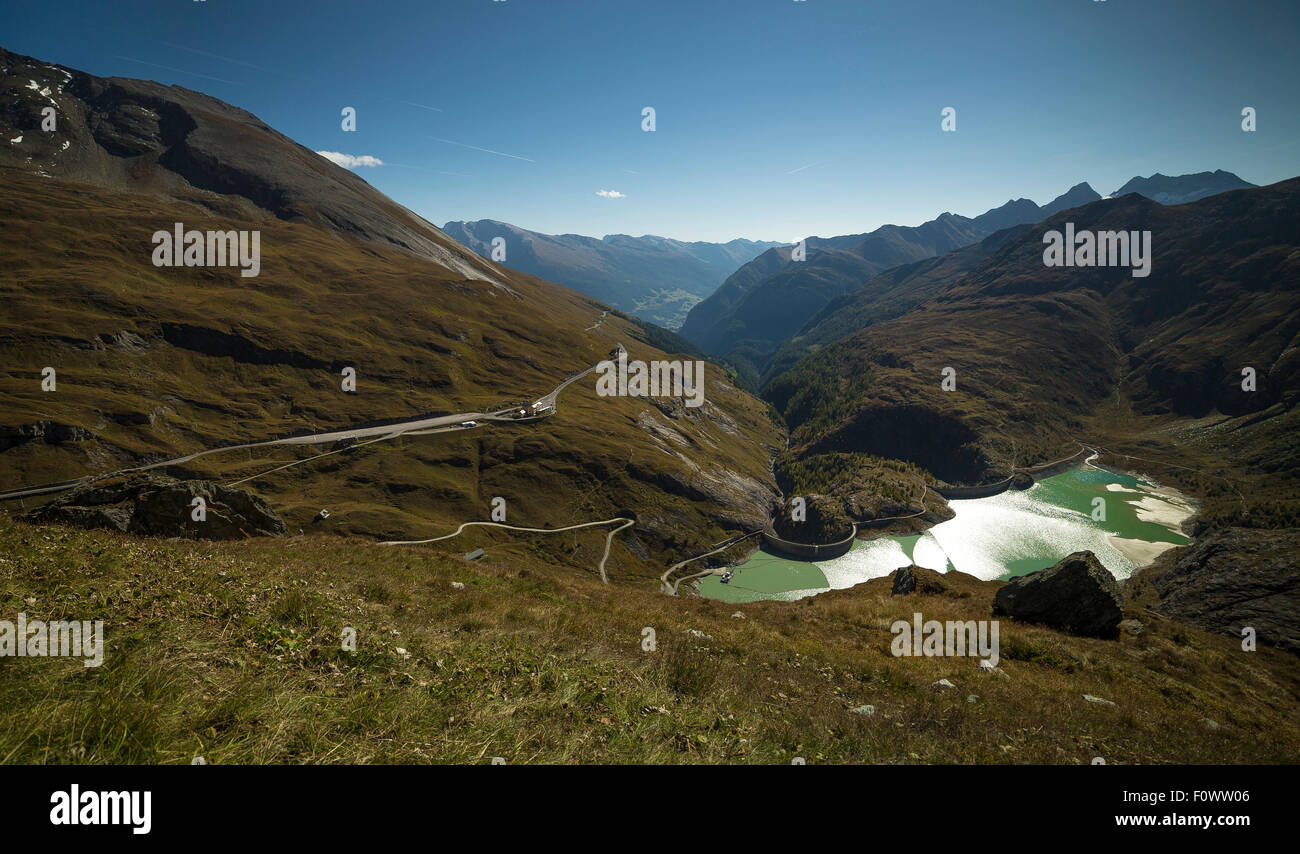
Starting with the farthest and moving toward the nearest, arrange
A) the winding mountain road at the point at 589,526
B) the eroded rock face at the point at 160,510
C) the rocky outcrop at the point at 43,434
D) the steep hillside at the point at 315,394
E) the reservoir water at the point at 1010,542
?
the reservoir water at the point at 1010,542, the winding mountain road at the point at 589,526, the steep hillside at the point at 315,394, the rocky outcrop at the point at 43,434, the eroded rock face at the point at 160,510

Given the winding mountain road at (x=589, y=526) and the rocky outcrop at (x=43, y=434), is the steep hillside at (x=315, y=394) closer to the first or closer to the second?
the rocky outcrop at (x=43, y=434)

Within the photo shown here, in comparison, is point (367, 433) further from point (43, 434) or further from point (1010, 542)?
point (1010, 542)

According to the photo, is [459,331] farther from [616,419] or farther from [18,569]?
[18,569]

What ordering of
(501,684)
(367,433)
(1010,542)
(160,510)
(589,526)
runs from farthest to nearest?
(1010,542)
(367,433)
(589,526)
(160,510)
(501,684)

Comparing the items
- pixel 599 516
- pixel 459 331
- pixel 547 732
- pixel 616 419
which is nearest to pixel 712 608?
pixel 547 732

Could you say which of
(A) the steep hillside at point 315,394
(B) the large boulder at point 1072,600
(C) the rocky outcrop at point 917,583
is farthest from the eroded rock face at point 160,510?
(A) the steep hillside at point 315,394

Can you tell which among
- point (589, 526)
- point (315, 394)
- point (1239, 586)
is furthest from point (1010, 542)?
point (315, 394)

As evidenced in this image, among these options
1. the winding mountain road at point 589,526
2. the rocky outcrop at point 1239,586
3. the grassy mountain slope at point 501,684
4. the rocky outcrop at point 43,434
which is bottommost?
the winding mountain road at point 589,526
